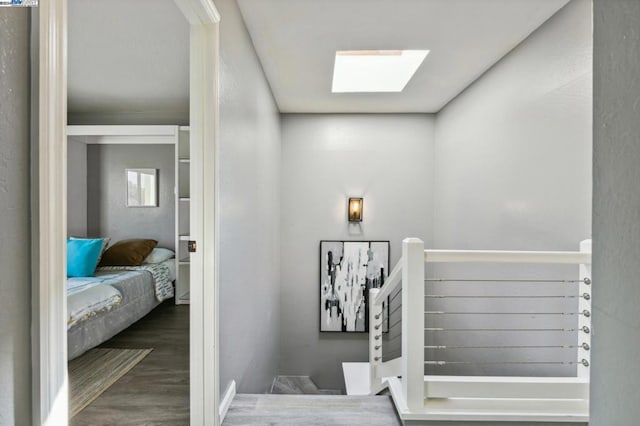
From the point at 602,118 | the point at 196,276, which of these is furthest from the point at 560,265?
the point at 196,276

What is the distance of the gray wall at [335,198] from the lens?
4117 mm

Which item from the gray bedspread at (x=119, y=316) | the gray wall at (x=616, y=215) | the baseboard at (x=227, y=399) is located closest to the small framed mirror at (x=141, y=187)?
the gray bedspread at (x=119, y=316)

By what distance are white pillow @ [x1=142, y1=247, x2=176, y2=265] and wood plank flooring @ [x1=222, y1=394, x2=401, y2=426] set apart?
271cm

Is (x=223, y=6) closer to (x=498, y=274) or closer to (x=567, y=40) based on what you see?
(x=567, y=40)

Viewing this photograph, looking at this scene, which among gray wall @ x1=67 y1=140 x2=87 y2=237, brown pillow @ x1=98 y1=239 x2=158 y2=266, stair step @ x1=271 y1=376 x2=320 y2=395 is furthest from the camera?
gray wall @ x1=67 y1=140 x2=87 y2=237

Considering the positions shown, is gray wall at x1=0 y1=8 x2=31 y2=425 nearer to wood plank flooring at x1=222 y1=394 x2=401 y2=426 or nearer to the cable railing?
wood plank flooring at x1=222 y1=394 x2=401 y2=426

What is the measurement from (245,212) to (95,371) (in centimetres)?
162

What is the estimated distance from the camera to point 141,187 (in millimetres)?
4453

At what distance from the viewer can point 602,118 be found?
55 cm

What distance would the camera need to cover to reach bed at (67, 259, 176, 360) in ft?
8.33

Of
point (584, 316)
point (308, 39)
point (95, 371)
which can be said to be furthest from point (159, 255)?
point (584, 316)

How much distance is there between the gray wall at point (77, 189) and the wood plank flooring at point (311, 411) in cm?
364

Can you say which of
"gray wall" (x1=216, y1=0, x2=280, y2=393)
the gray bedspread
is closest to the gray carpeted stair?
"gray wall" (x1=216, y1=0, x2=280, y2=393)

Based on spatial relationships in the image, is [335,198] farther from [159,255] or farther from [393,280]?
[159,255]
